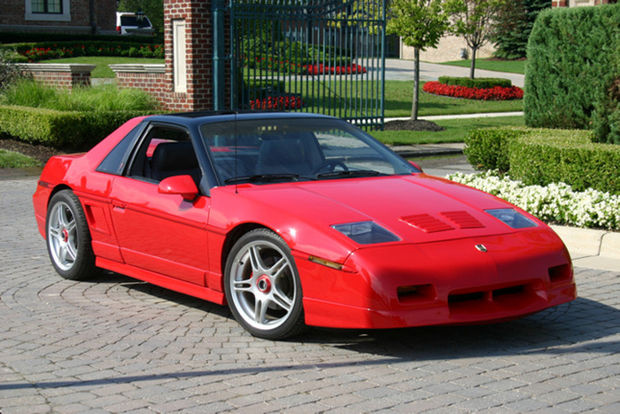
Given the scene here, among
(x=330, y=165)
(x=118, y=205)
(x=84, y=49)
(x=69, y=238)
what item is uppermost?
(x=84, y=49)

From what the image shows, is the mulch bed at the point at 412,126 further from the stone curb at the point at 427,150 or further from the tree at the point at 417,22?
the stone curb at the point at 427,150

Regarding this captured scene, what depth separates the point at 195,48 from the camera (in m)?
18.2

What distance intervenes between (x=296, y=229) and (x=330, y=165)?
1251 mm

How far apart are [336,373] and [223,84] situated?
45.6ft

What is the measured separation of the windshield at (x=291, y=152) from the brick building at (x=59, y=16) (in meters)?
39.1

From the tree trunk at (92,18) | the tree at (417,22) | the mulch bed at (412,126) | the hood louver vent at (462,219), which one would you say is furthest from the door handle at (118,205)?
the tree trunk at (92,18)

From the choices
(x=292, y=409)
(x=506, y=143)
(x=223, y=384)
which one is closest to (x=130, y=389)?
(x=223, y=384)

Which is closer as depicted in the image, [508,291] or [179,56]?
[508,291]

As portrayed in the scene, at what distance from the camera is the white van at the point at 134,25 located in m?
56.9

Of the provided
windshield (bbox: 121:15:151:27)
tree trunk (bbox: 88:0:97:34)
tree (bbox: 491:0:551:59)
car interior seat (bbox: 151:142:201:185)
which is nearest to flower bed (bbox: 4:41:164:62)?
tree trunk (bbox: 88:0:97:34)

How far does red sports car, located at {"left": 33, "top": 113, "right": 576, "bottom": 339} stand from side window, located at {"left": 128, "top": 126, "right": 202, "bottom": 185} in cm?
1

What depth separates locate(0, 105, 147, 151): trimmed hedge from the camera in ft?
56.2

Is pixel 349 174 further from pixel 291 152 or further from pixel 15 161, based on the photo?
pixel 15 161

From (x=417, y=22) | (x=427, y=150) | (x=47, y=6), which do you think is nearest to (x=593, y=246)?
(x=427, y=150)
